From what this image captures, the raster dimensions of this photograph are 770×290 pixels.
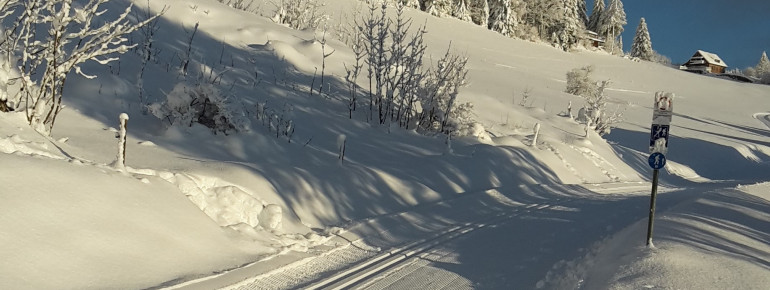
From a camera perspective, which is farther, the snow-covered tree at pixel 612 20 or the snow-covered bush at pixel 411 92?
the snow-covered tree at pixel 612 20

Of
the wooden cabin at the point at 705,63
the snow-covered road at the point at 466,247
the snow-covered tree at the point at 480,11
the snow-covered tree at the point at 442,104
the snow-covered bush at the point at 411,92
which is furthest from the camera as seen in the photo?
the wooden cabin at the point at 705,63

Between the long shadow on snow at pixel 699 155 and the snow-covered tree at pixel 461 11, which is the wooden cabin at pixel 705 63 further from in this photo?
the long shadow on snow at pixel 699 155

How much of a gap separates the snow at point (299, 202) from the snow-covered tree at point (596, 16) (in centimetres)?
7782

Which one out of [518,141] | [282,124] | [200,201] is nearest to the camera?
[200,201]

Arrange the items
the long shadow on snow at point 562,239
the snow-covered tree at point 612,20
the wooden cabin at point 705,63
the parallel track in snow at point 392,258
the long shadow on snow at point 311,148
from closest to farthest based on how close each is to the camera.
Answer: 1. the parallel track in snow at point 392,258
2. the long shadow on snow at point 562,239
3. the long shadow on snow at point 311,148
4. the snow-covered tree at point 612,20
5. the wooden cabin at point 705,63

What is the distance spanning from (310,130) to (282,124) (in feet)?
2.74

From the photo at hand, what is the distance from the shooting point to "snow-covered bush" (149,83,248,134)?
11797 millimetres

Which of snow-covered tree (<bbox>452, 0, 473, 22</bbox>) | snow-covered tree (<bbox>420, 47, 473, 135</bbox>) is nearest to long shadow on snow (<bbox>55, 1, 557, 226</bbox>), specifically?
snow-covered tree (<bbox>420, 47, 473, 135</bbox>)

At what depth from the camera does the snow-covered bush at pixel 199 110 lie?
1180 cm

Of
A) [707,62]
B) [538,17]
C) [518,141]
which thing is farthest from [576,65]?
[707,62]

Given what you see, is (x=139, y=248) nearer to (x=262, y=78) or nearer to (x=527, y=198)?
(x=527, y=198)

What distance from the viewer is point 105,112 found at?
37.7 feet

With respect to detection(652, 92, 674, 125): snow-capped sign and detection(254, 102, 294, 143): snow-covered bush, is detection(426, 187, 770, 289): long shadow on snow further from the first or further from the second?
detection(254, 102, 294, 143): snow-covered bush

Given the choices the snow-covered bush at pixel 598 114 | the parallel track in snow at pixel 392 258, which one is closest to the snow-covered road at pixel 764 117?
the snow-covered bush at pixel 598 114
